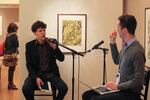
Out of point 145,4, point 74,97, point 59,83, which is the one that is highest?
point 145,4

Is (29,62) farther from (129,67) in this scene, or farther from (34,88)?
(129,67)

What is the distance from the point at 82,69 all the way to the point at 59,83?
82 centimetres

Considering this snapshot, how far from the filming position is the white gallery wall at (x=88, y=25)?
448 centimetres

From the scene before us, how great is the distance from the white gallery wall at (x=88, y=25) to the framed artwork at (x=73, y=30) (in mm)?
60

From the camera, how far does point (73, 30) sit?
181 inches

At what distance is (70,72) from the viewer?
4.65 m

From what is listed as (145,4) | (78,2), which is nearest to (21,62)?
(78,2)

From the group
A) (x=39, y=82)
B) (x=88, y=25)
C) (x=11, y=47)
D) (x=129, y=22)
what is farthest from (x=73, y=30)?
(x=11, y=47)

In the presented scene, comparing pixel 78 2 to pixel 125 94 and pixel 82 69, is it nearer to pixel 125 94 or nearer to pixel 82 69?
pixel 82 69

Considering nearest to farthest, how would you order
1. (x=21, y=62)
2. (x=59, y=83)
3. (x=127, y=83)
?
(x=127, y=83)
(x=59, y=83)
(x=21, y=62)

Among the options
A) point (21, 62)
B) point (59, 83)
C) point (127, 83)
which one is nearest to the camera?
point (127, 83)

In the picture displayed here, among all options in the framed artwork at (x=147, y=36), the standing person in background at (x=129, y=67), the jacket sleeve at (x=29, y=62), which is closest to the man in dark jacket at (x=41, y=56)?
the jacket sleeve at (x=29, y=62)

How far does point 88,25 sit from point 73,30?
0.24m

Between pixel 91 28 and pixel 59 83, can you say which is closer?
pixel 59 83
